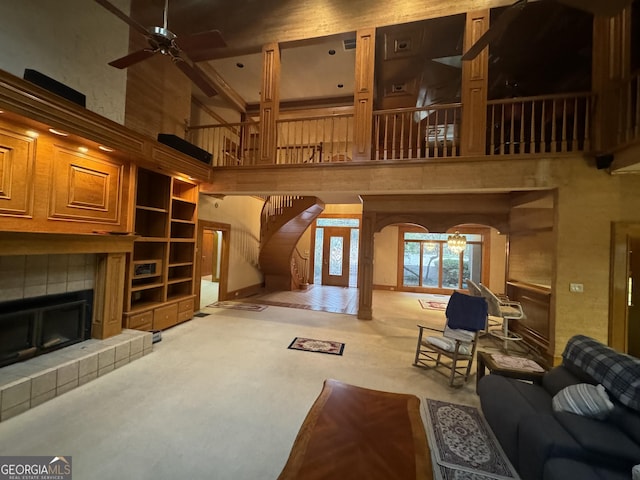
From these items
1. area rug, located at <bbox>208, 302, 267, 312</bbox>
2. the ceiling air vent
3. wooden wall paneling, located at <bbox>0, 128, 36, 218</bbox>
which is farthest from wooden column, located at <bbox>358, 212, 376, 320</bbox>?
wooden wall paneling, located at <bbox>0, 128, 36, 218</bbox>

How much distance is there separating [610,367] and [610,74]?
12.7 feet

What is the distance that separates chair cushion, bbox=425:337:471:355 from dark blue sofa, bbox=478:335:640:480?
37.3 inches

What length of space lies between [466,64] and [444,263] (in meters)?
6.84

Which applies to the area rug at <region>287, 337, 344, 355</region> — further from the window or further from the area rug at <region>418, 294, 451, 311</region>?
the window

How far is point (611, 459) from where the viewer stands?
4.65ft

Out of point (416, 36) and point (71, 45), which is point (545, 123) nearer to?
point (416, 36)

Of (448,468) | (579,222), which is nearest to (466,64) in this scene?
(579,222)

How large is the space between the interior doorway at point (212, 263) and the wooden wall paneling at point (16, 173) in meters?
3.00

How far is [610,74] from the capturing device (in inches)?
135

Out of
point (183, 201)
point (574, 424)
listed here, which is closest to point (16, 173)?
point (183, 201)

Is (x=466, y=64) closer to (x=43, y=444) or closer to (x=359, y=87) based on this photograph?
(x=359, y=87)

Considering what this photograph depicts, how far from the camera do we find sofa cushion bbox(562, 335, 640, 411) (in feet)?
5.27

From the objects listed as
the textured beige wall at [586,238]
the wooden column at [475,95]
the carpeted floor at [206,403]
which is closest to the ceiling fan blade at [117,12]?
the carpeted floor at [206,403]

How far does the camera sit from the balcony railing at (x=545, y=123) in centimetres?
358
